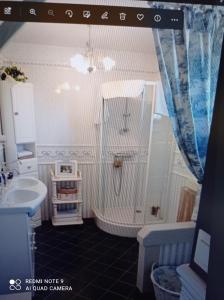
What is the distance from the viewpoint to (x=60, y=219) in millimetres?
2658

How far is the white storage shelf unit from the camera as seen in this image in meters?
2.57

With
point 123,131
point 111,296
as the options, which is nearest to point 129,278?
point 111,296

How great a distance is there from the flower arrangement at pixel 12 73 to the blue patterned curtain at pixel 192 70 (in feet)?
5.63

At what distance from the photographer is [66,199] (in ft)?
8.58

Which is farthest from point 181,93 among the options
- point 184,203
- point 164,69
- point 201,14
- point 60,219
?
point 60,219

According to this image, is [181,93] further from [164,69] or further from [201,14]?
[201,14]

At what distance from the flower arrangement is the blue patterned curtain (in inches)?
67.6

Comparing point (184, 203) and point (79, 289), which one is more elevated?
point (184, 203)

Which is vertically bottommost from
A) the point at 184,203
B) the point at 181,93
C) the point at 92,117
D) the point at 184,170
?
the point at 184,203

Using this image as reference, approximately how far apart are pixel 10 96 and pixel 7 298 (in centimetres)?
178

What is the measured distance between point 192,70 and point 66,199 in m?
2.08

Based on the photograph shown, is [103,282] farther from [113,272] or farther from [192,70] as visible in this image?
[192,70]

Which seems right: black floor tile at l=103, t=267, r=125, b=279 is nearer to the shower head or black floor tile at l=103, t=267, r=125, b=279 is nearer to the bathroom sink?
the bathroom sink

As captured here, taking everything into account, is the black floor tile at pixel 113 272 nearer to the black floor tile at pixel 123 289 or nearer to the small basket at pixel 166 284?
the black floor tile at pixel 123 289
